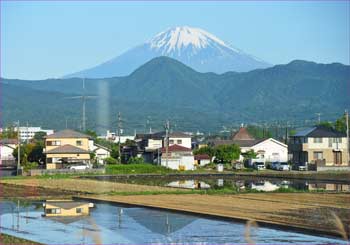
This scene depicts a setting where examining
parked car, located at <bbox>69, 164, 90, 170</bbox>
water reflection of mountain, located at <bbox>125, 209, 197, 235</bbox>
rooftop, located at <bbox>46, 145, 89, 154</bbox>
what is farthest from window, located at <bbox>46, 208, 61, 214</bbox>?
rooftop, located at <bbox>46, 145, 89, 154</bbox>

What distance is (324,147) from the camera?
4159 cm

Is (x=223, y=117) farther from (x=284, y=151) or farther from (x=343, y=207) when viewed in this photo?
(x=343, y=207)

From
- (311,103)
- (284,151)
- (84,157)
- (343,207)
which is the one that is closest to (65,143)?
(84,157)

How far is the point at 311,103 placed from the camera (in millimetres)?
188500

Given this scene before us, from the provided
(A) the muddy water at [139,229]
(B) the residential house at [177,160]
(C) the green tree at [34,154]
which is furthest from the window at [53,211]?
(C) the green tree at [34,154]

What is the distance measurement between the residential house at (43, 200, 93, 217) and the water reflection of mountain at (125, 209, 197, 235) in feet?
3.93

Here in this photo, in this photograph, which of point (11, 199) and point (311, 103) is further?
point (311, 103)

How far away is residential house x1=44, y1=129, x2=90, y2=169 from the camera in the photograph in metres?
40.6

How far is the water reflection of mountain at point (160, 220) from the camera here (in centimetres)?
1474

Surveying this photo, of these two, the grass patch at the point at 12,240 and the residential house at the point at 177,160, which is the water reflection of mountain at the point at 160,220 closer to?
the grass patch at the point at 12,240

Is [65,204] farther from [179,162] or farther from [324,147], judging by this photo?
[324,147]

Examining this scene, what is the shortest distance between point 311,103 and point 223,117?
90.5ft

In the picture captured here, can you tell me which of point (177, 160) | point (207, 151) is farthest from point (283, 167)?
point (207, 151)

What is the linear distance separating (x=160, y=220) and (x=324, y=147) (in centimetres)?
2672
